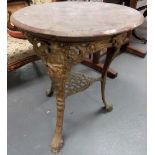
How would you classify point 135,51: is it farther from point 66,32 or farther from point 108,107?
point 66,32

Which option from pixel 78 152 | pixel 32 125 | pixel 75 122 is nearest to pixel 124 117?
pixel 75 122

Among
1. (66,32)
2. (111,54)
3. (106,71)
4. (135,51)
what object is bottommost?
(135,51)

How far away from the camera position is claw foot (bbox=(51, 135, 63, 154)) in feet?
4.58

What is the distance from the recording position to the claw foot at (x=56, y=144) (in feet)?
4.58

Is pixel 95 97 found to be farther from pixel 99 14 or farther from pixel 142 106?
pixel 99 14

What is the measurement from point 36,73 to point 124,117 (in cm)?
96

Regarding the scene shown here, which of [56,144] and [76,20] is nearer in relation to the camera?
[76,20]

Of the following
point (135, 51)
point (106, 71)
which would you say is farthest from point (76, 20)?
point (135, 51)

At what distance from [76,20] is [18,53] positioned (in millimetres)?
775

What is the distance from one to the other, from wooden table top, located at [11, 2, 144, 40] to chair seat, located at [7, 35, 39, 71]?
1.58 ft

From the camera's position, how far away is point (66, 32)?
1004mm

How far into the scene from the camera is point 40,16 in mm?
1229

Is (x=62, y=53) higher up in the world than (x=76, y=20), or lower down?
lower down

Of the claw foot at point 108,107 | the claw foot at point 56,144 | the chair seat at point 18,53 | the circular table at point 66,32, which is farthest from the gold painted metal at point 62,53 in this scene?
the chair seat at point 18,53
